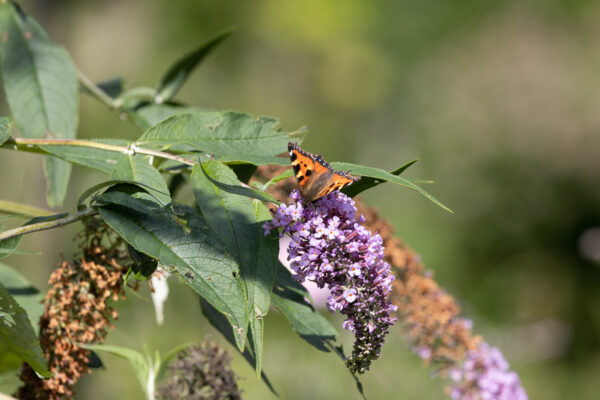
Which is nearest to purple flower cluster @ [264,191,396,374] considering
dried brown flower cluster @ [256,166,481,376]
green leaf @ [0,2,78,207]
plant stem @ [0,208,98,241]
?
plant stem @ [0,208,98,241]

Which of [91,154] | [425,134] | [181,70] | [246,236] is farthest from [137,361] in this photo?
[425,134]

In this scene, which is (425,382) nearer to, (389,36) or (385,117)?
(385,117)

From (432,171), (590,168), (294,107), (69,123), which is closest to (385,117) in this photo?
(294,107)

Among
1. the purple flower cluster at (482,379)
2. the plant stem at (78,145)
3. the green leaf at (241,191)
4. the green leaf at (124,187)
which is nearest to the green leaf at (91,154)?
the plant stem at (78,145)

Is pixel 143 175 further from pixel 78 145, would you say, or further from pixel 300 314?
pixel 300 314

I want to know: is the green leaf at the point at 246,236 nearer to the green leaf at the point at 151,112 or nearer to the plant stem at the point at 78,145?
the plant stem at the point at 78,145

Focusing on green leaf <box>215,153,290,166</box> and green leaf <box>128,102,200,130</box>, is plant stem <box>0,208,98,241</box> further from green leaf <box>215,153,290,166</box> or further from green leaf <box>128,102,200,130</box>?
green leaf <box>128,102,200,130</box>

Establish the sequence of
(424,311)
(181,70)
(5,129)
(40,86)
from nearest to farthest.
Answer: (5,129) → (40,86) → (424,311) → (181,70)
